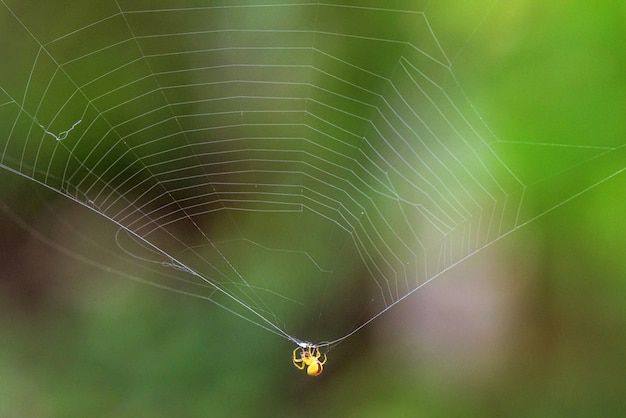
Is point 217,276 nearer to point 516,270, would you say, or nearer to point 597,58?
point 516,270

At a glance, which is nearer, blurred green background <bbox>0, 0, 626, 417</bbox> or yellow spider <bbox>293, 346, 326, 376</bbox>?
blurred green background <bbox>0, 0, 626, 417</bbox>

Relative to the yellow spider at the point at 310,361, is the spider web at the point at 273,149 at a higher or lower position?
higher

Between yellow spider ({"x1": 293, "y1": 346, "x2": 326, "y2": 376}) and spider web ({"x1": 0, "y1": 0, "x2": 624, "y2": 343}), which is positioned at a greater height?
spider web ({"x1": 0, "y1": 0, "x2": 624, "y2": 343})

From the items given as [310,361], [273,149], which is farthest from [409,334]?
[273,149]

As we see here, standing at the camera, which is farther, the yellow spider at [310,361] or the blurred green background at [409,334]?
the yellow spider at [310,361]

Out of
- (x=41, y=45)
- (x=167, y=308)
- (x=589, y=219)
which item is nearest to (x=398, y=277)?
(x=589, y=219)
